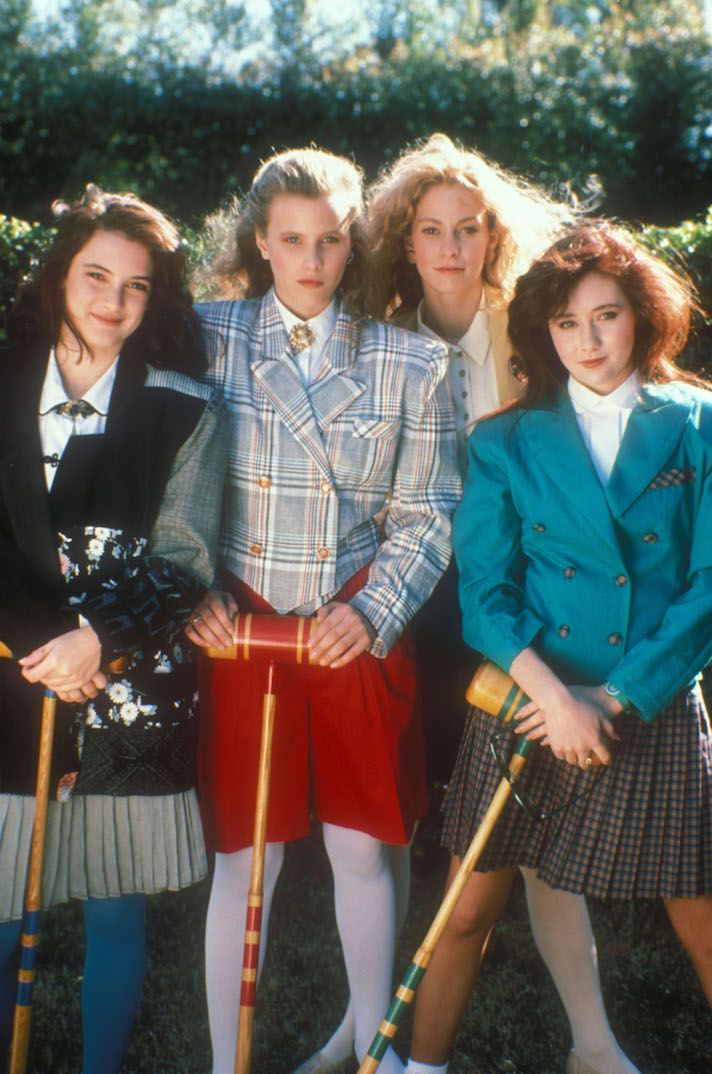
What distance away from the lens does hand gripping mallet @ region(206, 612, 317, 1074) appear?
2379mm

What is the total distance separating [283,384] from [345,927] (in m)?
1.27

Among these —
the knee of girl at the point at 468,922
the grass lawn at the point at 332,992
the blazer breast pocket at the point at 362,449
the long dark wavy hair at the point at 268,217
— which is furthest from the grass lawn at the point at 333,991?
the long dark wavy hair at the point at 268,217

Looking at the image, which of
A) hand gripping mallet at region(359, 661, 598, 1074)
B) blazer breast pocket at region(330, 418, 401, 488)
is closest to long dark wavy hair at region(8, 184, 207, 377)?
blazer breast pocket at region(330, 418, 401, 488)

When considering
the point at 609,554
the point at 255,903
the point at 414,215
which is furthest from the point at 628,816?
the point at 414,215

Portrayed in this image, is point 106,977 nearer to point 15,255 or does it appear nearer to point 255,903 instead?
point 255,903

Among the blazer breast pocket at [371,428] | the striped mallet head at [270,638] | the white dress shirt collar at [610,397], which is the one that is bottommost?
the striped mallet head at [270,638]

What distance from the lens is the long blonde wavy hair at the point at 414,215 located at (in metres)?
2.87

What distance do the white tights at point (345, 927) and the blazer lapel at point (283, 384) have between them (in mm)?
878

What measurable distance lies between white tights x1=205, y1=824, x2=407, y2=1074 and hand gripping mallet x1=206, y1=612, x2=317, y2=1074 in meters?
0.22

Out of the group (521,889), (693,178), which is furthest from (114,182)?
(521,889)

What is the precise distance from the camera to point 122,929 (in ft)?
8.24

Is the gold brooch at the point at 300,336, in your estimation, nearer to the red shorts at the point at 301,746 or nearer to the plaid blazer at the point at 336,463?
the plaid blazer at the point at 336,463

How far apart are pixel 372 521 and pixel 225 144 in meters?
9.64

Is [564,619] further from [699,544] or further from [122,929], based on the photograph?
[122,929]
